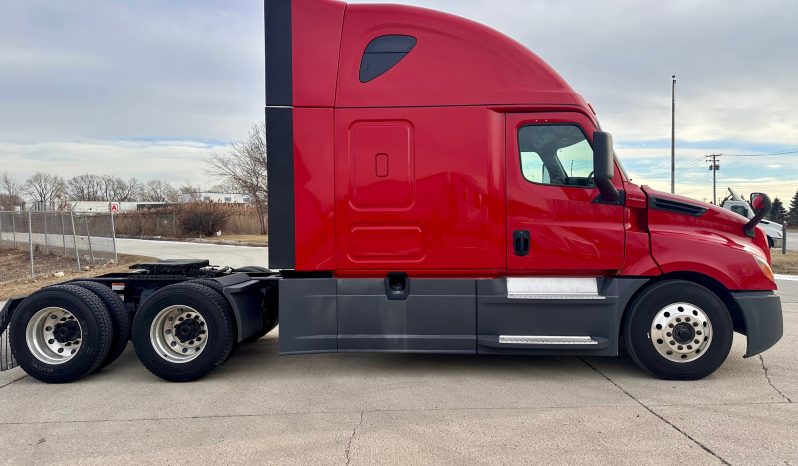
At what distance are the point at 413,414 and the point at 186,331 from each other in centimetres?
242

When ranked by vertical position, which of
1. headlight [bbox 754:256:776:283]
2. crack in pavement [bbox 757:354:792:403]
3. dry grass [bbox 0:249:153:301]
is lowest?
crack in pavement [bbox 757:354:792:403]

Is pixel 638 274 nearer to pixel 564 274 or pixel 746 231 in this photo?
pixel 564 274

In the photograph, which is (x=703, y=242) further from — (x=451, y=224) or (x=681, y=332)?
(x=451, y=224)

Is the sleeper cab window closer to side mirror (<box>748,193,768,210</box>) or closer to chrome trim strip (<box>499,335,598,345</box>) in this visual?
chrome trim strip (<box>499,335,598,345</box>)

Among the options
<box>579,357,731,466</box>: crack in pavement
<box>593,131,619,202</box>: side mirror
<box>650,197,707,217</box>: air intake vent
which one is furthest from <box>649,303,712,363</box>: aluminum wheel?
<box>593,131,619,202</box>: side mirror

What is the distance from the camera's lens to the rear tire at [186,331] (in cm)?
464

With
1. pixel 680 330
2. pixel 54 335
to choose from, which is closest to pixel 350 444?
pixel 680 330

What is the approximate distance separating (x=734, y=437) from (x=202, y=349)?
4.46 meters

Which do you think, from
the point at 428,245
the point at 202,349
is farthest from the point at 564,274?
the point at 202,349

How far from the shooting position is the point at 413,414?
12.8ft

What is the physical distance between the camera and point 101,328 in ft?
15.5

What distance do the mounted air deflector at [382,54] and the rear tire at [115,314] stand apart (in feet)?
11.0

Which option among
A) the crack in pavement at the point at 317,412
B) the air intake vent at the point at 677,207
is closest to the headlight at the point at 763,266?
the air intake vent at the point at 677,207

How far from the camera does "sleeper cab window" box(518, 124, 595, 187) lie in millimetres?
4586
